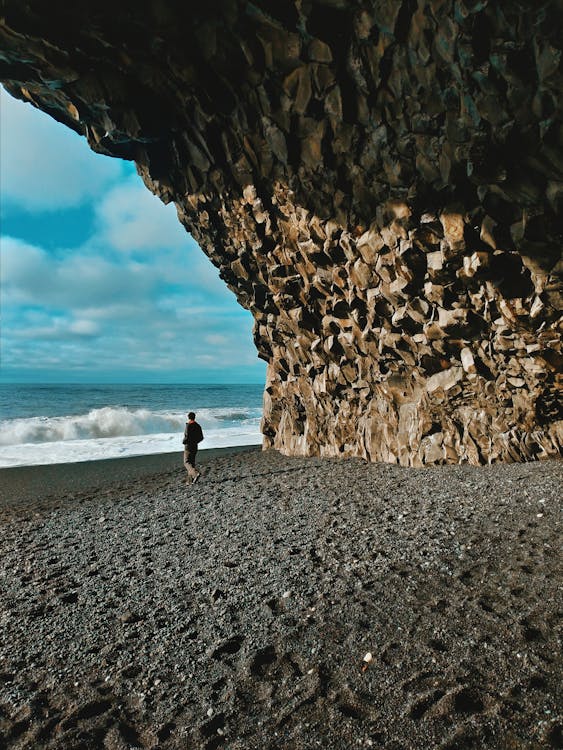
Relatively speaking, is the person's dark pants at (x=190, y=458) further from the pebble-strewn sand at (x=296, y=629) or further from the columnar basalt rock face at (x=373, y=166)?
the columnar basalt rock face at (x=373, y=166)

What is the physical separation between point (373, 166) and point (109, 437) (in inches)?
1070

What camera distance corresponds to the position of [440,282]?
39.0 feet

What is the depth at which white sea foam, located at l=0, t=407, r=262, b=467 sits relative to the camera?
24156mm

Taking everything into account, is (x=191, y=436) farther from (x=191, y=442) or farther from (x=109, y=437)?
(x=109, y=437)

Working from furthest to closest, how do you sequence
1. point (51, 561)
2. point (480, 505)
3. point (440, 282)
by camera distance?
point (440, 282) → point (480, 505) → point (51, 561)

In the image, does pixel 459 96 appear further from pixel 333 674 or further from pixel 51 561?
pixel 51 561

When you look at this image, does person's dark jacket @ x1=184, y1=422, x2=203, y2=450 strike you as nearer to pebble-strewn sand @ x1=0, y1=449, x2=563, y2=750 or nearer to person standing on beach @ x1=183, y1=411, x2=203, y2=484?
person standing on beach @ x1=183, y1=411, x2=203, y2=484

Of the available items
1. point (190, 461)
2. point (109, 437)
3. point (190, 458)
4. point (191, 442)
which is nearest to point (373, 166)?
point (191, 442)

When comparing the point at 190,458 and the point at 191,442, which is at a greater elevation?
the point at 191,442

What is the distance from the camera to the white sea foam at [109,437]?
79.3 feet

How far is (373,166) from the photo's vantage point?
1177cm

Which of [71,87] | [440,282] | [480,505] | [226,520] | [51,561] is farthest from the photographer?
[71,87]

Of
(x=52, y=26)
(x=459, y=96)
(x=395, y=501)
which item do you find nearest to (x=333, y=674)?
(x=395, y=501)

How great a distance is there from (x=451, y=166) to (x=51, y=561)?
11113mm
